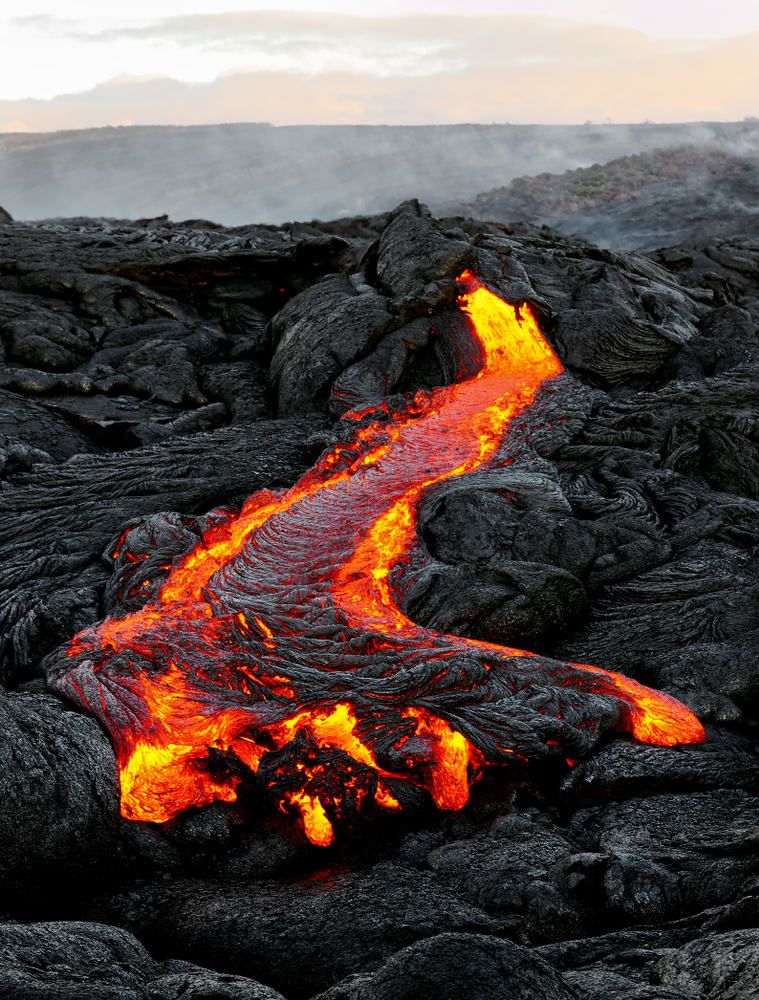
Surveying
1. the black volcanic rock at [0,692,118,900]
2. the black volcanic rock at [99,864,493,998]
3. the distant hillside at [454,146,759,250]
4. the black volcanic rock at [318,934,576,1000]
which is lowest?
the black volcanic rock at [99,864,493,998]

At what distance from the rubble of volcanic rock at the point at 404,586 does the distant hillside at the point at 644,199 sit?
14.1 meters

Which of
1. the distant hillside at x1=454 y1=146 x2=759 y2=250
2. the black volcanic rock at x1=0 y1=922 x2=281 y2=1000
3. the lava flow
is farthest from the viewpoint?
the distant hillside at x1=454 y1=146 x2=759 y2=250

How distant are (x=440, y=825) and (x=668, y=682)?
104 inches

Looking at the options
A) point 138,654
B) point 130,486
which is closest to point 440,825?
point 138,654

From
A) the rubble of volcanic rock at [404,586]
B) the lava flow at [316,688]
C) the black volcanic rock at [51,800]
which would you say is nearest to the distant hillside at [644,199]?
the rubble of volcanic rock at [404,586]

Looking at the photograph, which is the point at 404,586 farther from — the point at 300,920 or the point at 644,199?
the point at 644,199

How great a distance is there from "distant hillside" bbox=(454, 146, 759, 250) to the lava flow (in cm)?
2534

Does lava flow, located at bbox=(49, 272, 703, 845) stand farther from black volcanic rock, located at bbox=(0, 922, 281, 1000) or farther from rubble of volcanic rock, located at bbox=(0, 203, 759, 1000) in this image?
black volcanic rock, located at bbox=(0, 922, 281, 1000)

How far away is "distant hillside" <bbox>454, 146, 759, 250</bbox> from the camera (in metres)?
32.6

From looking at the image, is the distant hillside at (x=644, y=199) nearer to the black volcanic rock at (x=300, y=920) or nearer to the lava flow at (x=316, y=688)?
the lava flow at (x=316, y=688)

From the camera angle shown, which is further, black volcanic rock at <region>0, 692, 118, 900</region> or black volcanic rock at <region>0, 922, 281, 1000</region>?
black volcanic rock at <region>0, 692, 118, 900</region>

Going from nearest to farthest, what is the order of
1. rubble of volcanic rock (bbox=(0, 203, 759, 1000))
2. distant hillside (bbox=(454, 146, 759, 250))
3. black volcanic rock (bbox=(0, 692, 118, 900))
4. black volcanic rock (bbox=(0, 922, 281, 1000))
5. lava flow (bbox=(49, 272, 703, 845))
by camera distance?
1. black volcanic rock (bbox=(0, 922, 281, 1000))
2. rubble of volcanic rock (bbox=(0, 203, 759, 1000))
3. black volcanic rock (bbox=(0, 692, 118, 900))
4. lava flow (bbox=(49, 272, 703, 845))
5. distant hillside (bbox=(454, 146, 759, 250))

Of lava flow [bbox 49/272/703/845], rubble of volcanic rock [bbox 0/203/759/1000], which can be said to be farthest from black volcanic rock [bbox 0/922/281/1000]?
lava flow [bbox 49/272/703/845]

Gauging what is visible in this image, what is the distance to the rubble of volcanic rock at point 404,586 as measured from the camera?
5.74m
